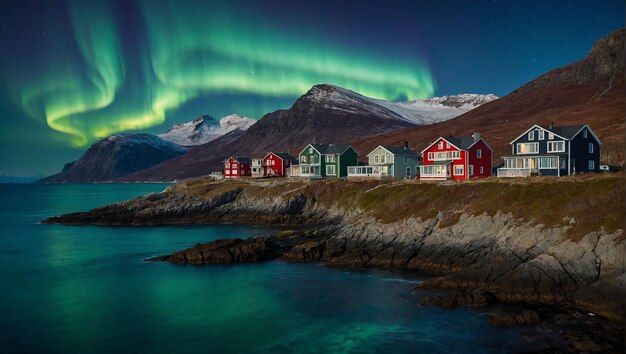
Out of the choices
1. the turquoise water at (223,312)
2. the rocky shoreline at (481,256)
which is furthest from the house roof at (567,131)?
the turquoise water at (223,312)

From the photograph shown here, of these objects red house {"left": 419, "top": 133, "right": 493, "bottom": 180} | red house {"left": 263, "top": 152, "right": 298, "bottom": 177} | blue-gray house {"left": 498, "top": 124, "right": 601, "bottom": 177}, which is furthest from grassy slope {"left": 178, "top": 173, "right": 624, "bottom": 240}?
red house {"left": 263, "top": 152, "right": 298, "bottom": 177}

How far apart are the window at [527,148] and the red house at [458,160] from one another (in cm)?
764

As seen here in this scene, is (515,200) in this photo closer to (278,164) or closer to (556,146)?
(556,146)

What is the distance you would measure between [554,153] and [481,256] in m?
37.7

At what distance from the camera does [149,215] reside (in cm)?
10425

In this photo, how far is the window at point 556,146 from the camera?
245 feet

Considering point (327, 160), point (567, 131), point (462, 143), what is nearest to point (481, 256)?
point (567, 131)

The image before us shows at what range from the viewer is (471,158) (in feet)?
277

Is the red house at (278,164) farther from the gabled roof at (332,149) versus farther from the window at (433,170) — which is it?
the window at (433,170)

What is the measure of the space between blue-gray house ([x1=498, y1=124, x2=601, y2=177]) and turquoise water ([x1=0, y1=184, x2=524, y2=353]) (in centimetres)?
4143

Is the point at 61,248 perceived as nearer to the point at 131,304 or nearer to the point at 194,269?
the point at 194,269

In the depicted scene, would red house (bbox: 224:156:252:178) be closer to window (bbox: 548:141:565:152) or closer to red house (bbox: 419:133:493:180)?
red house (bbox: 419:133:493:180)

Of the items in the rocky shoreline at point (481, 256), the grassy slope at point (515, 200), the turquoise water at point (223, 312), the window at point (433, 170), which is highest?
the window at point (433, 170)

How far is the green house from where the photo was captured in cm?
11538
